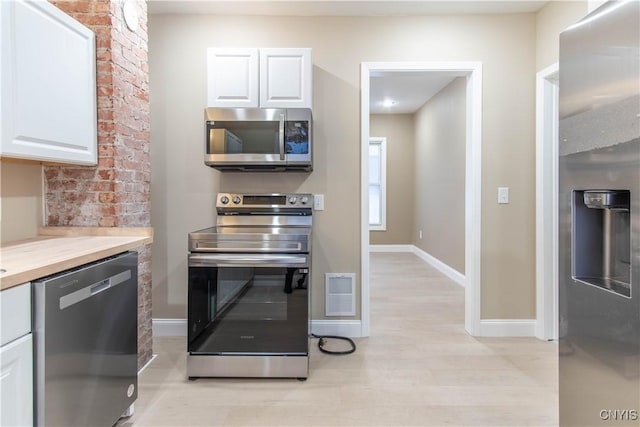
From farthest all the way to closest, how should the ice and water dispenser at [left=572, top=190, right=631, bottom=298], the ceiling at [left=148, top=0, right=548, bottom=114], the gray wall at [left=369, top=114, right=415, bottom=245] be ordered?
1. the gray wall at [left=369, top=114, right=415, bottom=245]
2. the ceiling at [left=148, top=0, right=548, bottom=114]
3. the ice and water dispenser at [left=572, top=190, right=631, bottom=298]

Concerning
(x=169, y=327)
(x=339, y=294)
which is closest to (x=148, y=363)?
(x=169, y=327)

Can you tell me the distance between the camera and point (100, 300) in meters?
1.42

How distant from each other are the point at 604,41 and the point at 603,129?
0.28 metres

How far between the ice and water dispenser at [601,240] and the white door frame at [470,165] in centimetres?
148

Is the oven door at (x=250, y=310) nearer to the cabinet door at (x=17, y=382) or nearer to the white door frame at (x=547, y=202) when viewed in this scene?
the cabinet door at (x=17, y=382)

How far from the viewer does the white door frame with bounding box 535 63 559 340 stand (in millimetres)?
2617

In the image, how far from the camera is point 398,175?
22.2 feet

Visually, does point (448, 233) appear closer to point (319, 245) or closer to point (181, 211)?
point (319, 245)

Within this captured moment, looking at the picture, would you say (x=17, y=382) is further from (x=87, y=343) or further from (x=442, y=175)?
(x=442, y=175)

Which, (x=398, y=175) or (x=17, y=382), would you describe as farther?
(x=398, y=175)

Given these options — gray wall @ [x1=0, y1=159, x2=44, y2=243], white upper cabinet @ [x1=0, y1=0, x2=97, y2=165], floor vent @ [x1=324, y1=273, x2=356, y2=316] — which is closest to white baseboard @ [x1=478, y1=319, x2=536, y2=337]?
floor vent @ [x1=324, y1=273, x2=356, y2=316]

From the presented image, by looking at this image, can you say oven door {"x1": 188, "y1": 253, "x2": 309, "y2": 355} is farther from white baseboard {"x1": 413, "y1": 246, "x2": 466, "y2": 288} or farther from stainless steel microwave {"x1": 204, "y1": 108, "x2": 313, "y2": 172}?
white baseboard {"x1": 413, "y1": 246, "x2": 466, "y2": 288}

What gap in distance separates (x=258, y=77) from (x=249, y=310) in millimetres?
1573

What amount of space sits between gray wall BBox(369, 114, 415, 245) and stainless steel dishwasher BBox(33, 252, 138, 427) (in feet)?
17.9
